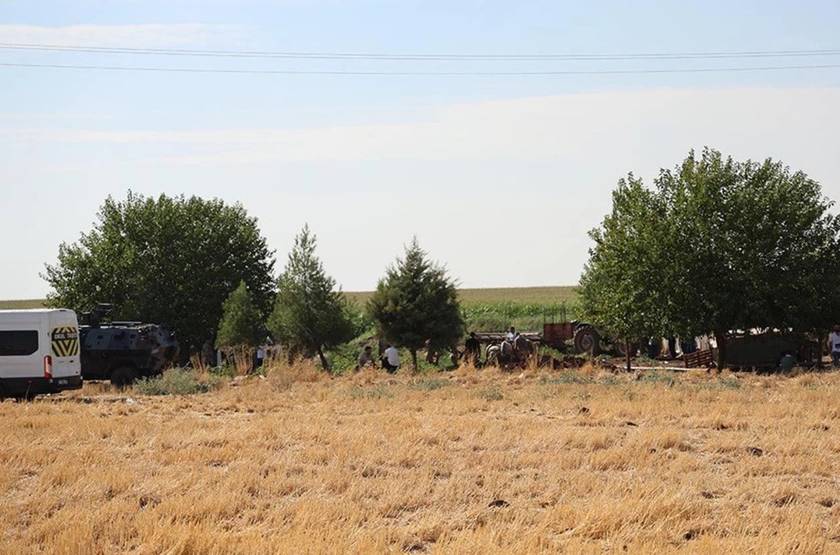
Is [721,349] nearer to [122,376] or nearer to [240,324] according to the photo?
[122,376]

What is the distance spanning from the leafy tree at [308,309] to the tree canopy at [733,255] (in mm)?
12825

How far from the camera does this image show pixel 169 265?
6038 centimetres

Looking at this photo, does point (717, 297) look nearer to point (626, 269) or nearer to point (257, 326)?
point (626, 269)

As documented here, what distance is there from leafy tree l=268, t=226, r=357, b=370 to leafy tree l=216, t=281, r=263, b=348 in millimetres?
3908

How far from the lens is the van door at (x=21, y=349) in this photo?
93.0ft

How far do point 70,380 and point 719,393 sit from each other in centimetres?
1539

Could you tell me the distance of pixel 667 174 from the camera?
133 feet

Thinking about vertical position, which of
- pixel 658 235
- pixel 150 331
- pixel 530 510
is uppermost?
pixel 658 235

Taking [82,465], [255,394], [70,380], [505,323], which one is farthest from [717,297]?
[505,323]

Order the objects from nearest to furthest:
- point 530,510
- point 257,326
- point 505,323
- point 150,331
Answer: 1. point 530,510
2. point 150,331
3. point 257,326
4. point 505,323

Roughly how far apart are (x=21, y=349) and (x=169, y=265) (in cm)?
3218

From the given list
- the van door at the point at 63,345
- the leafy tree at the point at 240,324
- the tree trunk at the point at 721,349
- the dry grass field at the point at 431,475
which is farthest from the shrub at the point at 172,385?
the leafy tree at the point at 240,324

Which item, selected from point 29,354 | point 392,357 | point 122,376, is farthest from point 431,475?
point 392,357

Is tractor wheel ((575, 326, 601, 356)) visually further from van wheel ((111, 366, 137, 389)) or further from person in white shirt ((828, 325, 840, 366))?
van wheel ((111, 366, 137, 389))
